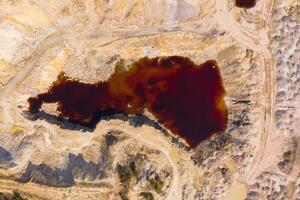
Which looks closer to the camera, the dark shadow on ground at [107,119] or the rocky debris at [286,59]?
the dark shadow on ground at [107,119]

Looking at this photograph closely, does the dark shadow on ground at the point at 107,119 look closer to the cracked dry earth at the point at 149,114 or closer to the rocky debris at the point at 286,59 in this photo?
the cracked dry earth at the point at 149,114

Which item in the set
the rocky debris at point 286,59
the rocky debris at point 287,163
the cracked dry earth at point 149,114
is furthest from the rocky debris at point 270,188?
the rocky debris at point 286,59

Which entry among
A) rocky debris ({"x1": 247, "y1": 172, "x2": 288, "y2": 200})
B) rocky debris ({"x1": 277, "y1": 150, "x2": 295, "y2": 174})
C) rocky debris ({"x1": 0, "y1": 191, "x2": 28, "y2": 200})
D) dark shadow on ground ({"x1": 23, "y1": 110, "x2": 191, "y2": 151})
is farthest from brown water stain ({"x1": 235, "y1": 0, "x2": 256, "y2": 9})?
rocky debris ({"x1": 0, "y1": 191, "x2": 28, "y2": 200})

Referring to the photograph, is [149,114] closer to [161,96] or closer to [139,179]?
[161,96]

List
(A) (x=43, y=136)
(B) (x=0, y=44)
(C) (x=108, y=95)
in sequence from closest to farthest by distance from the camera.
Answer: (B) (x=0, y=44) < (A) (x=43, y=136) < (C) (x=108, y=95)

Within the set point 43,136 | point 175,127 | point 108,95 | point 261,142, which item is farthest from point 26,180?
point 261,142

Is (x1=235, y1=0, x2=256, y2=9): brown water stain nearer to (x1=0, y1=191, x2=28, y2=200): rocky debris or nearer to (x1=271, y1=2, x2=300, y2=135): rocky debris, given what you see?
(x1=271, y1=2, x2=300, y2=135): rocky debris

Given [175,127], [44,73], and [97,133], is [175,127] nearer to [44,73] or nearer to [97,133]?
[97,133]
